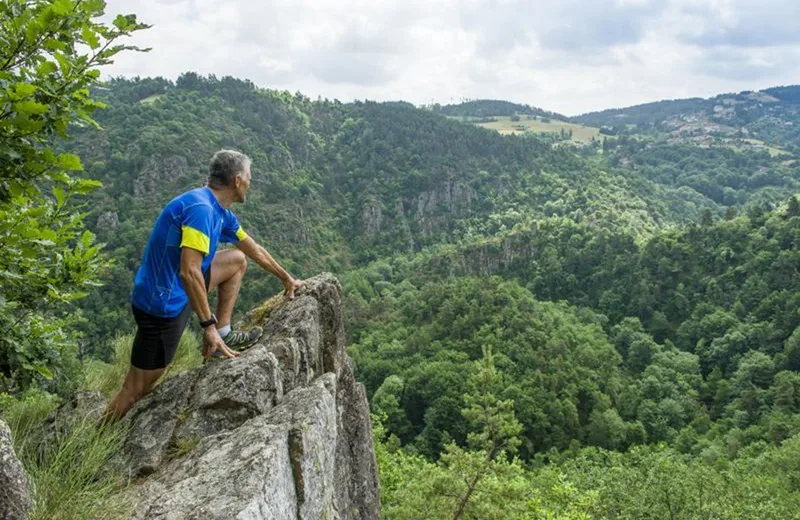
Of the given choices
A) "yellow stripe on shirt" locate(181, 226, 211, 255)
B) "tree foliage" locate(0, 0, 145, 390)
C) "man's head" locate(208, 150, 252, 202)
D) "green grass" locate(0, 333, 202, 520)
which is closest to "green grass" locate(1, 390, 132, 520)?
"green grass" locate(0, 333, 202, 520)

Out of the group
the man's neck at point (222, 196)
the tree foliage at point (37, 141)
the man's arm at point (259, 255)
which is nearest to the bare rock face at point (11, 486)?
the tree foliage at point (37, 141)

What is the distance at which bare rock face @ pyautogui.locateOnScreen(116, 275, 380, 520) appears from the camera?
326 centimetres

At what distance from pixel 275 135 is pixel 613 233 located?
107 meters

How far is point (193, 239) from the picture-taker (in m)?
4.50

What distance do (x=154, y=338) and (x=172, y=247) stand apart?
0.89 m

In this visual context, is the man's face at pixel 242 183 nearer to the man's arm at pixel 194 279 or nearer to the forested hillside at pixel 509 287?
the man's arm at pixel 194 279

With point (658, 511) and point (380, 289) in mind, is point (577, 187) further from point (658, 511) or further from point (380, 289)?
point (658, 511)

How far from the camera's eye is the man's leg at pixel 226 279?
546cm

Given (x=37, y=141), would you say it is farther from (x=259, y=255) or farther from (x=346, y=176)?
(x=346, y=176)

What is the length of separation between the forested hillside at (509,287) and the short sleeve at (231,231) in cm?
1599

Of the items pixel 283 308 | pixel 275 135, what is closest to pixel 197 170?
pixel 275 135

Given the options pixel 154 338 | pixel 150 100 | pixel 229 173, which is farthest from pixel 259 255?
pixel 150 100

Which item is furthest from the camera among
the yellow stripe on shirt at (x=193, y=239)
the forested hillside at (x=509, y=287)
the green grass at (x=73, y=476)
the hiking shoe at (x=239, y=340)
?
the forested hillside at (x=509, y=287)

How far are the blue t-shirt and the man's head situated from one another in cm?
17
